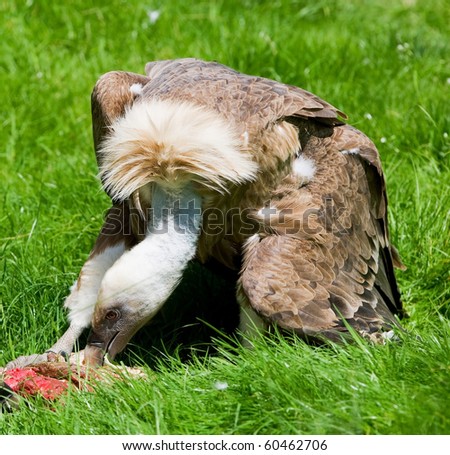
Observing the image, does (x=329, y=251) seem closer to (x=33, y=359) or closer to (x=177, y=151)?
(x=177, y=151)

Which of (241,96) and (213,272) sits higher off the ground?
(241,96)

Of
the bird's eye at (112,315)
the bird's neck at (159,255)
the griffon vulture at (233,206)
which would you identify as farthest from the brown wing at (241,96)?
the bird's eye at (112,315)

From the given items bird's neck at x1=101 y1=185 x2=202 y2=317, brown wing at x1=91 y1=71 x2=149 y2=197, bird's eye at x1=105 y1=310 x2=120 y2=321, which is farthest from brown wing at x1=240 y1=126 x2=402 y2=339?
brown wing at x1=91 y1=71 x2=149 y2=197

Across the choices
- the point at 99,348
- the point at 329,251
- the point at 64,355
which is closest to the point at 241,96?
the point at 329,251

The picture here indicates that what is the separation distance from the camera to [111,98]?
5051 mm

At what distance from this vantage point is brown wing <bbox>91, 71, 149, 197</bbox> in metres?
5.05

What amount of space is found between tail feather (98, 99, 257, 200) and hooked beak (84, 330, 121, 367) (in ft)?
2.23

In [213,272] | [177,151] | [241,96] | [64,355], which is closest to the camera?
[177,151]

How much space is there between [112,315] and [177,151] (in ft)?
2.76

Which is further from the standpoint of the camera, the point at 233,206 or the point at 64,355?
the point at 64,355

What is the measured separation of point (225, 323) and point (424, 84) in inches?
113

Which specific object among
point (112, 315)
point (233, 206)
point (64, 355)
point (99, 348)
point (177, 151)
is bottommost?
point (64, 355)

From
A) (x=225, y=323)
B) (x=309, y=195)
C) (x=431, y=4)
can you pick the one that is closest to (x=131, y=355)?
(x=225, y=323)

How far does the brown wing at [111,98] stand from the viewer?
16.6ft
